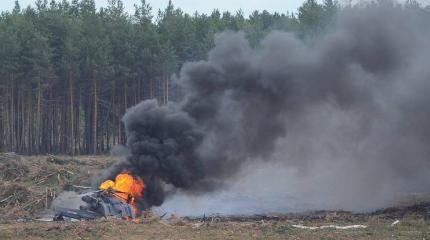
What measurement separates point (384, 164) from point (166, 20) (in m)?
34.2

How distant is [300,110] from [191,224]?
11.6m

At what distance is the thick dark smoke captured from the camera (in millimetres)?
25047

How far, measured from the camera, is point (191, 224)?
66.3 ft

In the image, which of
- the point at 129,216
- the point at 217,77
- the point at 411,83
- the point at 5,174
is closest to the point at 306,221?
the point at 129,216

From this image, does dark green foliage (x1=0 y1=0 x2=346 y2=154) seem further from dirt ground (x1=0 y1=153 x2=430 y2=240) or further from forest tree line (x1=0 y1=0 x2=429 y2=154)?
dirt ground (x1=0 y1=153 x2=430 y2=240)

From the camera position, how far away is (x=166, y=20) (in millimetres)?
61500

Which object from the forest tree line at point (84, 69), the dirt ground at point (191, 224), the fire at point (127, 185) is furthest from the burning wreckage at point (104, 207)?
the forest tree line at point (84, 69)

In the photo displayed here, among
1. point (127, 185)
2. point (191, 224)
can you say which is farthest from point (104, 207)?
point (191, 224)

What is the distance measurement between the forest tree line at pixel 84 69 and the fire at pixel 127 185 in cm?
2776

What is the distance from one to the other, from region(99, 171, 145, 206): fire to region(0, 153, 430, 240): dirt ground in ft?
4.16

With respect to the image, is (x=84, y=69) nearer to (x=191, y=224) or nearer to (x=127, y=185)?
(x=127, y=185)

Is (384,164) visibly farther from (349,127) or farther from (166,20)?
(166,20)

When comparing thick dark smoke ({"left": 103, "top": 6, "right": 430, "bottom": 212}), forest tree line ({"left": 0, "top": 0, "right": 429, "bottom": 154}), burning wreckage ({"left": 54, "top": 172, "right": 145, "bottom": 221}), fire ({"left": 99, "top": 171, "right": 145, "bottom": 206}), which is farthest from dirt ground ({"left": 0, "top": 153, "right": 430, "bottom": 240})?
forest tree line ({"left": 0, "top": 0, "right": 429, "bottom": 154})

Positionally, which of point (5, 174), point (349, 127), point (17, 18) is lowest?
point (5, 174)
